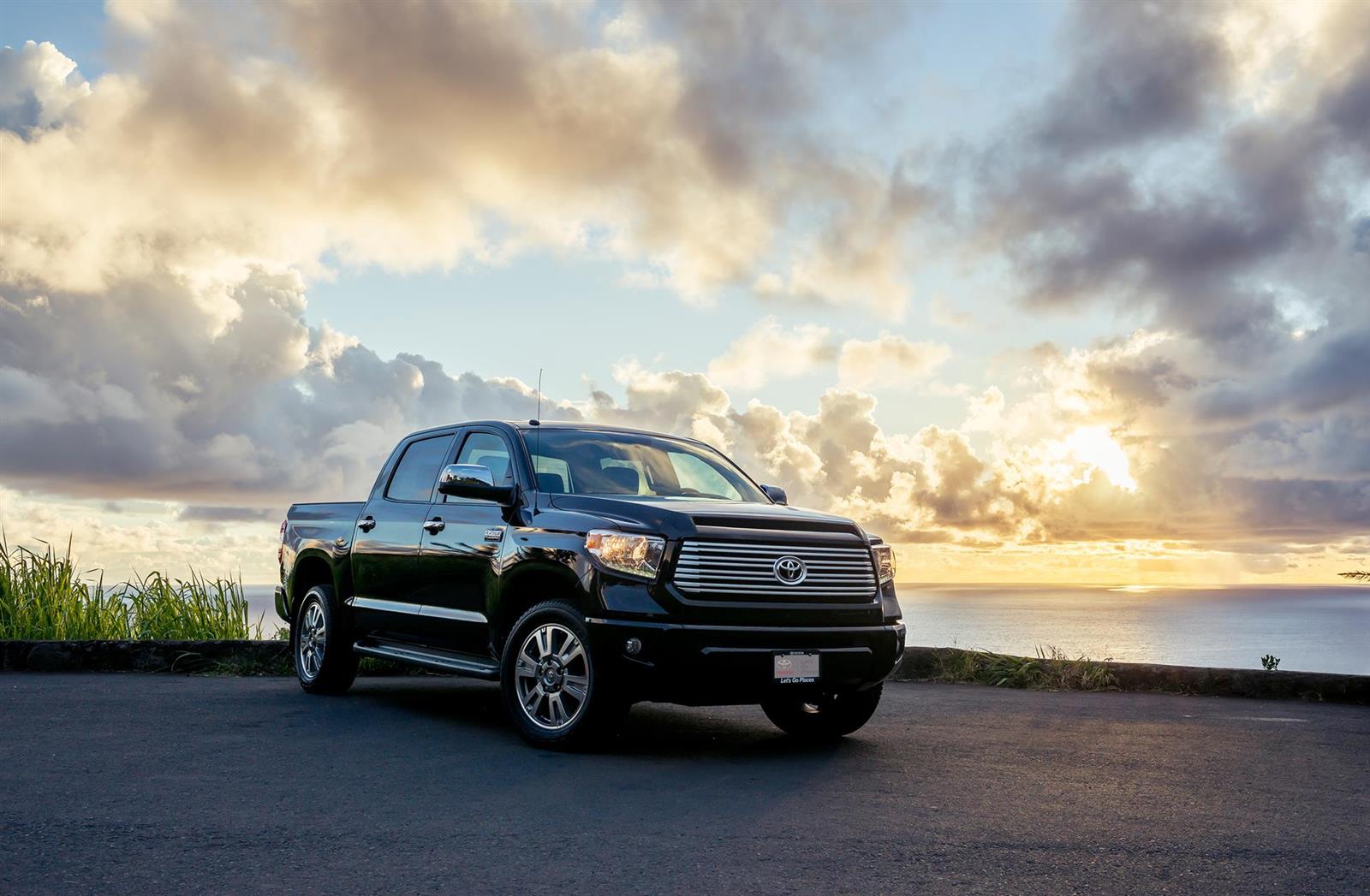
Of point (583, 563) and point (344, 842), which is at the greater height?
point (583, 563)

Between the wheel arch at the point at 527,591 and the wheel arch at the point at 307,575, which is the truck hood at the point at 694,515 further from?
the wheel arch at the point at 307,575

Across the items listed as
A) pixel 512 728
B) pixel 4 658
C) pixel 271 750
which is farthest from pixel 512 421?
pixel 4 658

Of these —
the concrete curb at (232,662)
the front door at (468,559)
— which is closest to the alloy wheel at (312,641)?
the concrete curb at (232,662)

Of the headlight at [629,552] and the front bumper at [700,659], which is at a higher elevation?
the headlight at [629,552]

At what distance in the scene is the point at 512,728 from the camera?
8.36 metres

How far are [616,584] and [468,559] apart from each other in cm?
161

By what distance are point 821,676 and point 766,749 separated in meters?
0.67

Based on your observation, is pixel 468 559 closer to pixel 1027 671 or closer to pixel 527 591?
pixel 527 591

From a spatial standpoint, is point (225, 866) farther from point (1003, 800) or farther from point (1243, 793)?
point (1243, 793)

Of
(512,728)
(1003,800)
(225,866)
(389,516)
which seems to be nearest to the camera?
(225,866)

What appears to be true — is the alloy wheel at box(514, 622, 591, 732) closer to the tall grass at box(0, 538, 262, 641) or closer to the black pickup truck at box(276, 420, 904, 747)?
the black pickup truck at box(276, 420, 904, 747)

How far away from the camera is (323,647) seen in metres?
10.2

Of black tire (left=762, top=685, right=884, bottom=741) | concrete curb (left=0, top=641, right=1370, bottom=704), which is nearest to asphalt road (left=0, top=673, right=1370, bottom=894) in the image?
black tire (left=762, top=685, right=884, bottom=741)

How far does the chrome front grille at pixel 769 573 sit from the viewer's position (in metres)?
7.18
